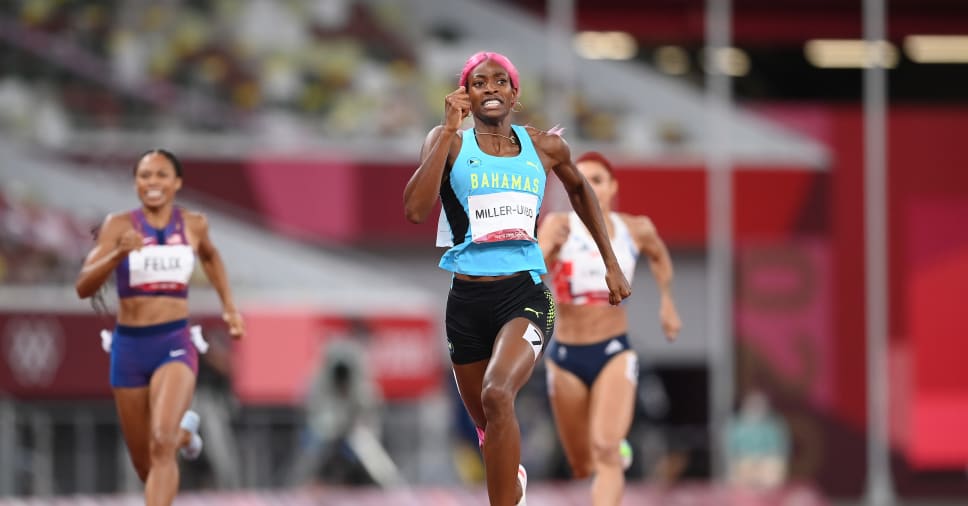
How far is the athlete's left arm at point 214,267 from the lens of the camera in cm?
1048

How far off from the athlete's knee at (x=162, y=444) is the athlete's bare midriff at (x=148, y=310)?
2.39ft

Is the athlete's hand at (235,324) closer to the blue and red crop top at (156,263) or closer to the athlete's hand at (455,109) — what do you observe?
the blue and red crop top at (156,263)

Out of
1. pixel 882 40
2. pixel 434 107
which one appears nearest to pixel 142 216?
pixel 434 107

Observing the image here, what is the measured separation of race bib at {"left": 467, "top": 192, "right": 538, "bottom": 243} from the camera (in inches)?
339

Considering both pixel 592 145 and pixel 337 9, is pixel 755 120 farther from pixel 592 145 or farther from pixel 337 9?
pixel 337 9

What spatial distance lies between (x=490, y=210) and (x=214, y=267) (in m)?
2.64

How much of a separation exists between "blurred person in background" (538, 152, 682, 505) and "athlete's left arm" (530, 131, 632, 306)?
1.88 m

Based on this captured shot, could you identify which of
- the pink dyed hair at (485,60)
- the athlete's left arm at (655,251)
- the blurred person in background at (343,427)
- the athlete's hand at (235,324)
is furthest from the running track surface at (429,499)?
the pink dyed hair at (485,60)

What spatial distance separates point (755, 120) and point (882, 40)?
7.99 feet

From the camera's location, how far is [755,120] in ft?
83.3

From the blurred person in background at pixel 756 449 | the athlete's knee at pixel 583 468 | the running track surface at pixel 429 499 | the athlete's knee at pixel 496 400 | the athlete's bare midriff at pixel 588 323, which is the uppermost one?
the athlete's bare midriff at pixel 588 323

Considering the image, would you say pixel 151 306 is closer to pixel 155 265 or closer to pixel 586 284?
pixel 155 265

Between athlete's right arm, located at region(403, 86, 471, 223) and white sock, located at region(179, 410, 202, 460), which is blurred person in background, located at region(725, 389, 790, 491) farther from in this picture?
athlete's right arm, located at region(403, 86, 471, 223)

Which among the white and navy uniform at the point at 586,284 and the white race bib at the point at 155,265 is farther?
the white and navy uniform at the point at 586,284
